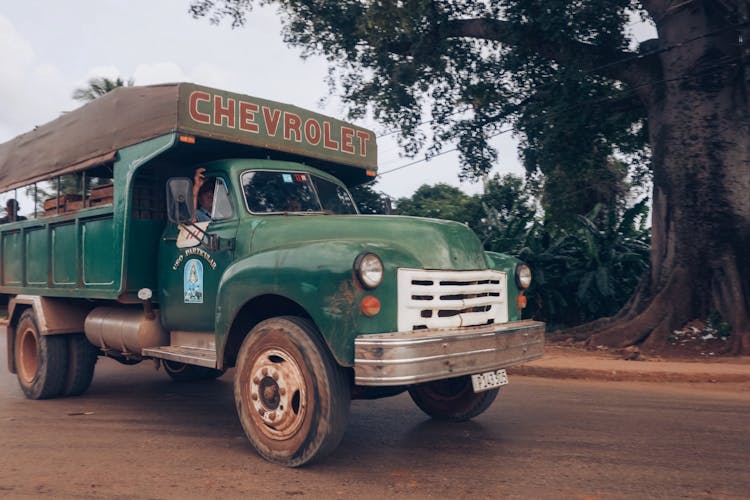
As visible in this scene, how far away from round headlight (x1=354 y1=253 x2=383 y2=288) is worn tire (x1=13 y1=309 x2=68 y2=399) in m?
4.55

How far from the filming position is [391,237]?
4.61 metres

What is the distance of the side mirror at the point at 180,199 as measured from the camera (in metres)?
5.12

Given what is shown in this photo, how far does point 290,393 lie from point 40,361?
13.4 feet

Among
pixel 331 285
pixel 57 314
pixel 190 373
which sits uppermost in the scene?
pixel 331 285

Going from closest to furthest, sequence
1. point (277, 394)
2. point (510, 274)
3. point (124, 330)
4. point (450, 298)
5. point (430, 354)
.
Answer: point (430, 354)
point (277, 394)
point (450, 298)
point (510, 274)
point (124, 330)

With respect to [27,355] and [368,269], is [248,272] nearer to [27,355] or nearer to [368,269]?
[368,269]

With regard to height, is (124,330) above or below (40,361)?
above

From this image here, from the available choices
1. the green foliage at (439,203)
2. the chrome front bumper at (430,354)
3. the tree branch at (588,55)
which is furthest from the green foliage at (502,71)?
the green foliage at (439,203)

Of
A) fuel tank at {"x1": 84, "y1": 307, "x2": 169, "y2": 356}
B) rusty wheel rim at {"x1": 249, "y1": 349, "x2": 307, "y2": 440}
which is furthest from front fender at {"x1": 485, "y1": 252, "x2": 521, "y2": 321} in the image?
fuel tank at {"x1": 84, "y1": 307, "x2": 169, "y2": 356}

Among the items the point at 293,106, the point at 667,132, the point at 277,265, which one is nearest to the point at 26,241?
the point at 293,106

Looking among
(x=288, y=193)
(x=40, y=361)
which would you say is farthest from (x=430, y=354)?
(x=40, y=361)

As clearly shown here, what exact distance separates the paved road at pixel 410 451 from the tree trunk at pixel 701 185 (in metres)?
2.83

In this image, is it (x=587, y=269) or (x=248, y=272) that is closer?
(x=248, y=272)

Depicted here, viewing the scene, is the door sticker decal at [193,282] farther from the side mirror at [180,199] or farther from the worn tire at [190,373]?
the worn tire at [190,373]
